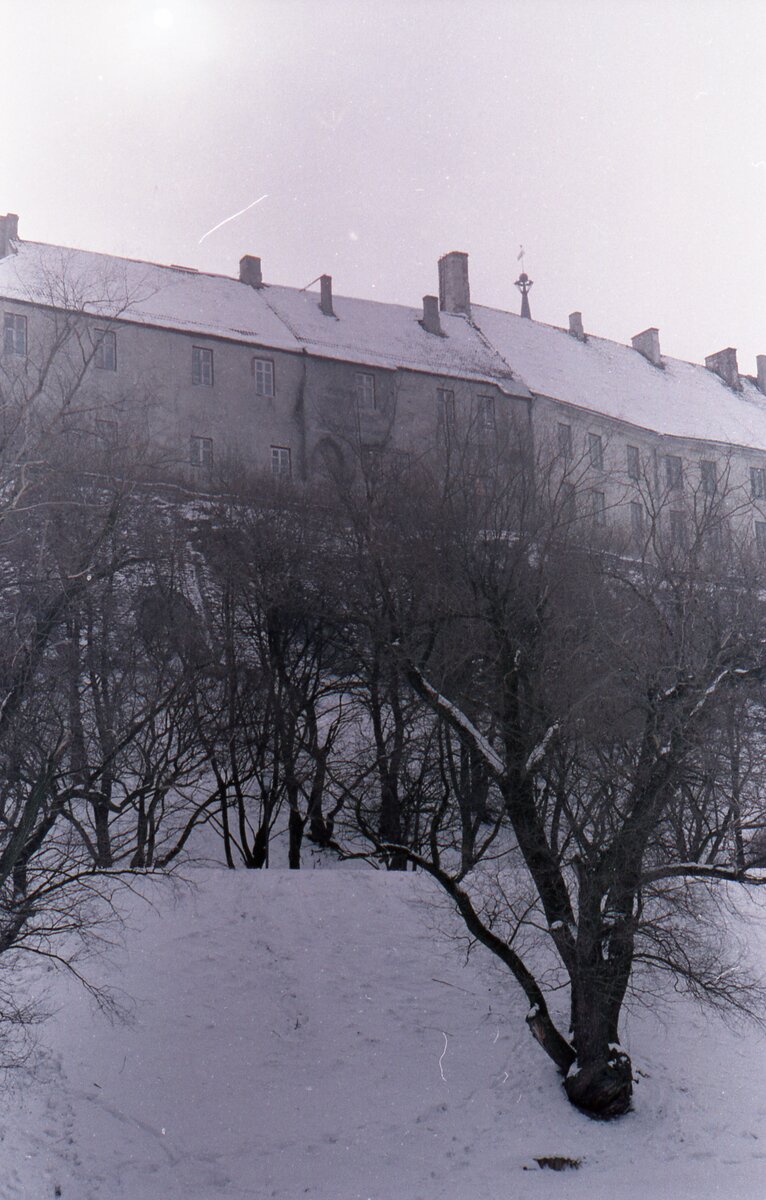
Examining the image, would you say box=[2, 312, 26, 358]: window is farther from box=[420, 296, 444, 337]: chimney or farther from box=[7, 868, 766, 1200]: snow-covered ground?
box=[7, 868, 766, 1200]: snow-covered ground

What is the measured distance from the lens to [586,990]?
15891mm

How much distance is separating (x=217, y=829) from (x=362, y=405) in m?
20.0

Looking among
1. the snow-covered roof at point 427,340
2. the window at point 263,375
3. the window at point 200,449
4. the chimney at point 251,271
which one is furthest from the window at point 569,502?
the chimney at point 251,271

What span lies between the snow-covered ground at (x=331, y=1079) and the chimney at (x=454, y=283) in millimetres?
34159

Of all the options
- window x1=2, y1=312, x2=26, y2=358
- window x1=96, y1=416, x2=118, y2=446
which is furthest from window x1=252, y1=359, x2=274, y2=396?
window x1=96, y1=416, x2=118, y2=446

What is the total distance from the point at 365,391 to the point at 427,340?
5049 millimetres

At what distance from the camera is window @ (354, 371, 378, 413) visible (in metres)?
40.8

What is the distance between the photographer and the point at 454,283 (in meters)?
49.5

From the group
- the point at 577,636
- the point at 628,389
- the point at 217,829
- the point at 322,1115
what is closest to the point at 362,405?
the point at 628,389

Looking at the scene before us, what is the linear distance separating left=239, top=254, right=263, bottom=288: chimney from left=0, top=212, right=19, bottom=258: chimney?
8978 mm

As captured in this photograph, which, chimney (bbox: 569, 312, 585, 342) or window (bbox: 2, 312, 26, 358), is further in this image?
chimney (bbox: 569, 312, 585, 342)

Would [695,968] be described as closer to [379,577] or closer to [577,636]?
[577,636]

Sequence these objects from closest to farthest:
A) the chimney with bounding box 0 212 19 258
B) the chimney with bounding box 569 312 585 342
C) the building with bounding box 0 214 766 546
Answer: the building with bounding box 0 214 766 546
the chimney with bounding box 0 212 19 258
the chimney with bounding box 569 312 585 342

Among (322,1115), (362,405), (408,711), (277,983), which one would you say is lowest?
(322,1115)
